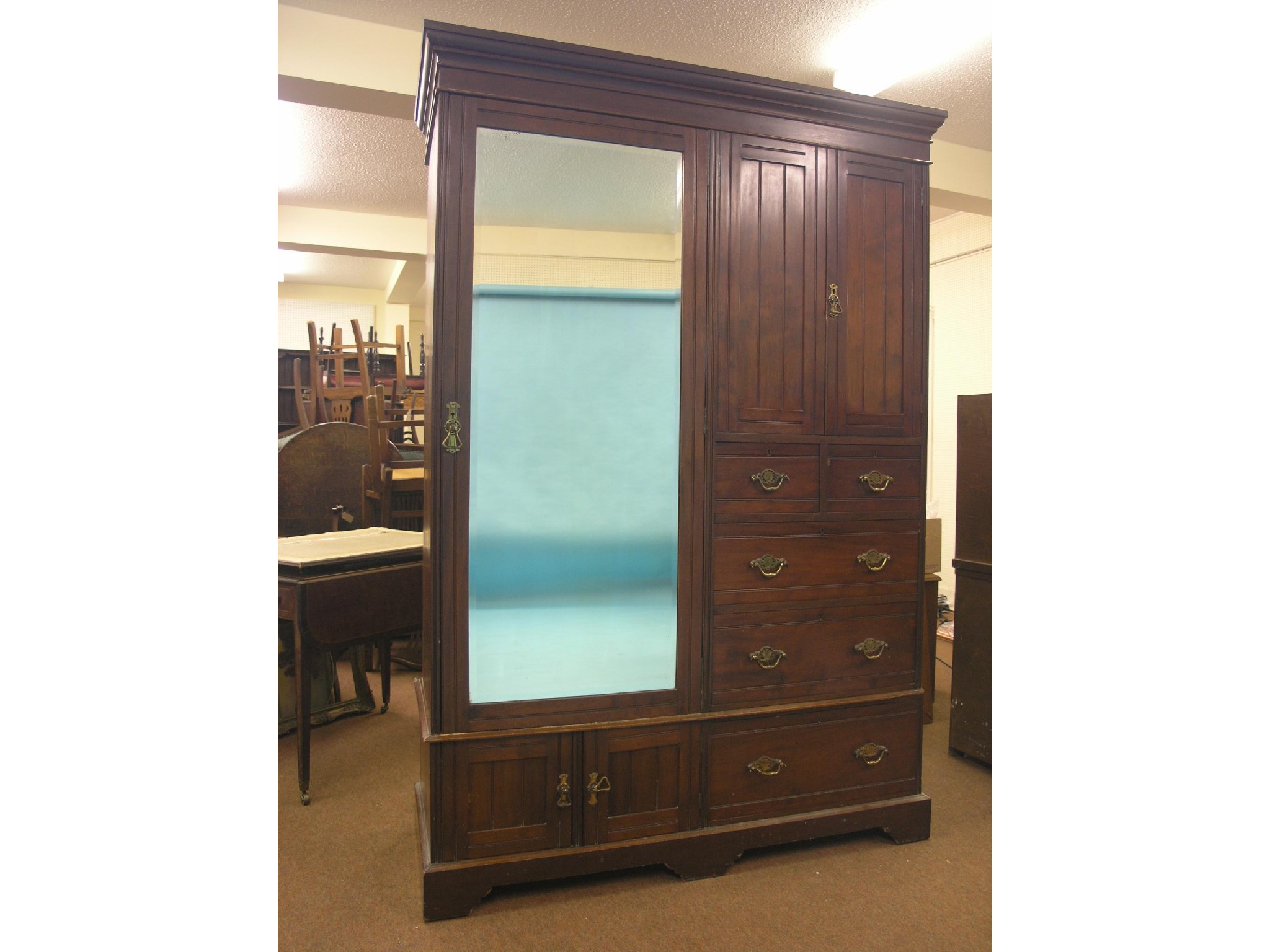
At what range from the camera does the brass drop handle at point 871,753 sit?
2.15 m

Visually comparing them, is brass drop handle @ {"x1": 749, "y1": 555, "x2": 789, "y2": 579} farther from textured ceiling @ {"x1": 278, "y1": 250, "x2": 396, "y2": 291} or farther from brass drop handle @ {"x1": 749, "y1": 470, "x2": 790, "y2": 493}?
textured ceiling @ {"x1": 278, "y1": 250, "x2": 396, "y2": 291}

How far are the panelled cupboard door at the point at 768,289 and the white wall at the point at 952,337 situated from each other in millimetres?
3443

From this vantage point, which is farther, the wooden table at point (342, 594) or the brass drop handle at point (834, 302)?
the wooden table at point (342, 594)

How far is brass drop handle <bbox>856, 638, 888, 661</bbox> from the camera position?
2.14 m

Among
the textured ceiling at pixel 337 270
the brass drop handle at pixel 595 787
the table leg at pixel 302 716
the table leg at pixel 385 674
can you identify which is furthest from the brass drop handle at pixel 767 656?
the textured ceiling at pixel 337 270

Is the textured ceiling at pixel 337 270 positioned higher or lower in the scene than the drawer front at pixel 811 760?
higher

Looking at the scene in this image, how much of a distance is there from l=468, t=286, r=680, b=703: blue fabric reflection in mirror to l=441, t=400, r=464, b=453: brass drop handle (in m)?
0.04

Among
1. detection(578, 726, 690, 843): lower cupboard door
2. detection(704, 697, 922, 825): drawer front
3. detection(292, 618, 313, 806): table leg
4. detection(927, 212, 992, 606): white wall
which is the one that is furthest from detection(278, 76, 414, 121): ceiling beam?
detection(927, 212, 992, 606): white wall

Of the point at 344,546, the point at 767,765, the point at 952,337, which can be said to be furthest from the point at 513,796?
the point at 952,337

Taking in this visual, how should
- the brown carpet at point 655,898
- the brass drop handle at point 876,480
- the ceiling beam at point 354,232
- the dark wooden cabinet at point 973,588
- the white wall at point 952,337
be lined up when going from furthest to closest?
1. the ceiling beam at point 354,232
2. the white wall at point 952,337
3. the dark wooden cabinet at point 973,588
4. the brass drop handle at point 876,480
5. the brown carpet at point 655,898

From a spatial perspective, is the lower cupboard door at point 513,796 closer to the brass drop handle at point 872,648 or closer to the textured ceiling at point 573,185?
the brass drop handle at point 872,648
